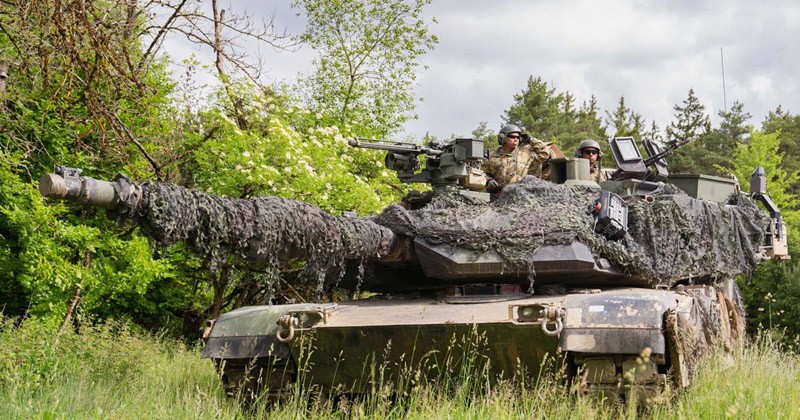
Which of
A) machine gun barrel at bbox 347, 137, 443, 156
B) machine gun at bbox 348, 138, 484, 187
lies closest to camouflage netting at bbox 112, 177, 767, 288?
machine gun at bbox 348, 138, 484, 187

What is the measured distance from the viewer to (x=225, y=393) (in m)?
7.34

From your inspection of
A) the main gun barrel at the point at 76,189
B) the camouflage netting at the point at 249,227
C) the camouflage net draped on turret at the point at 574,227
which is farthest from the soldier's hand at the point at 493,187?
the main gun barrel at the point at 76,189

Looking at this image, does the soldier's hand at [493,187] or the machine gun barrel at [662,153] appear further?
the machine gun barrel at [662,153]

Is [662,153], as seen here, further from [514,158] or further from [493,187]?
[493,187]

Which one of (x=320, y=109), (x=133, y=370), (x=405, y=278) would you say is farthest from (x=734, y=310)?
(x=320, y=109)

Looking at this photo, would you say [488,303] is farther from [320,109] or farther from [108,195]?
[320,109]

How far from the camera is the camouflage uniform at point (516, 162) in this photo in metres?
8.84

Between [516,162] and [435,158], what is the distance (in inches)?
46.5

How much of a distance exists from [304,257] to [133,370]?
3.59 metres

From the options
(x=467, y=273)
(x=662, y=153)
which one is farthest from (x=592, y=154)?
(x=467, y=273)

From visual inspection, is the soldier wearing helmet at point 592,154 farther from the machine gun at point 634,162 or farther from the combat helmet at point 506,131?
the combat helmet at point 506,131

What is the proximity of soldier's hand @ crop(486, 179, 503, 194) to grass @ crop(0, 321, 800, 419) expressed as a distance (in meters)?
2.21

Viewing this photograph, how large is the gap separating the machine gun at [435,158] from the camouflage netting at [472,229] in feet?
0.86

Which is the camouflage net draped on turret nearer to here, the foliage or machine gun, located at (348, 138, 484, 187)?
machine gun, located at (348, 138, 484, 187)
